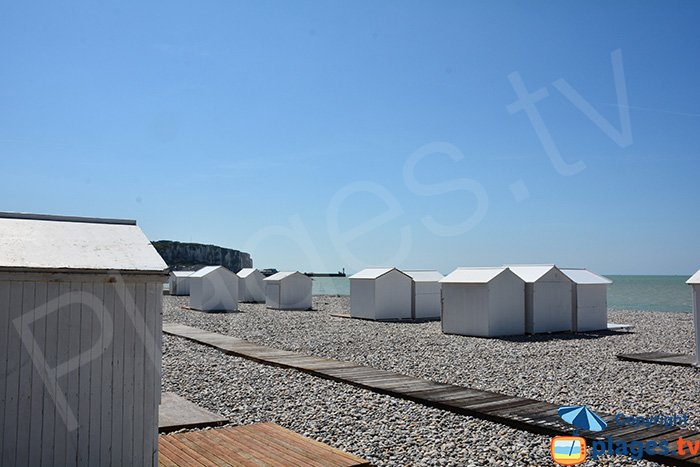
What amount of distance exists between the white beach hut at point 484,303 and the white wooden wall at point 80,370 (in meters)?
15.1

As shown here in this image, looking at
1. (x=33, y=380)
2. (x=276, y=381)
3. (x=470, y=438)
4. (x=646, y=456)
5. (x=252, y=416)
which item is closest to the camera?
(x=33, y=380)

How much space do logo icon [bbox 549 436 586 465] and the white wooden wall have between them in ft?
13.6

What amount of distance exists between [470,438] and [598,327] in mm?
17086

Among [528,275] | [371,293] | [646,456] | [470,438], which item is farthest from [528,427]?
[371,293]

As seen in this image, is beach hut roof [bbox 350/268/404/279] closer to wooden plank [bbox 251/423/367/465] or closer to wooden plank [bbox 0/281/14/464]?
wooden plank [bbox 251/423/367/465]

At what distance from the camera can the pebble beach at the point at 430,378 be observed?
22.0 feet

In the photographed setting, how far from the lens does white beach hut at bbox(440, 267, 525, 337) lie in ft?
62.2

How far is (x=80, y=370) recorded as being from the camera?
500 cm

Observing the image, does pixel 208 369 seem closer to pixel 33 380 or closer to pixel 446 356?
pixel 446 356

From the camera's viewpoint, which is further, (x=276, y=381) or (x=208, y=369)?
(x=208, y=369)

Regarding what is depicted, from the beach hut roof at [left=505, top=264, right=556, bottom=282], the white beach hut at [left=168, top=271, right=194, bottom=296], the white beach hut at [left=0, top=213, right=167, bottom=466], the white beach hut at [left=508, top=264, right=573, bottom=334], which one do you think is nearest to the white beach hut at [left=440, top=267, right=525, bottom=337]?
the white beach hut at [left=508, top=264, right=573, bottom=334]

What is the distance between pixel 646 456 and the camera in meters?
6.12

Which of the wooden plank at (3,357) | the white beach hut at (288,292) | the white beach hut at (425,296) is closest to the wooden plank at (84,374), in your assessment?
the wooden plank at (3,357)

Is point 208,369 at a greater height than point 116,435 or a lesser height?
lesser
